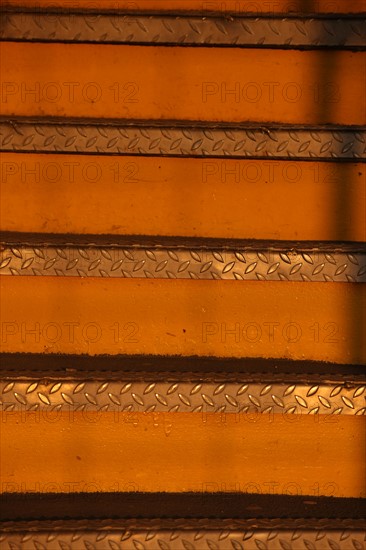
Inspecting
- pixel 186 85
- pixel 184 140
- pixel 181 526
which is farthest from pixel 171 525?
pixel 186 85

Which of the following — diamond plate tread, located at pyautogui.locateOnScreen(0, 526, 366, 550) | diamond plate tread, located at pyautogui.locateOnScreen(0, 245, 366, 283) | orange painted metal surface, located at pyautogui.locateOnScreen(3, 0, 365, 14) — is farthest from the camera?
orange painted metal surface, located at pyautogui.locateOnScreen(3, 0, 365, 14)

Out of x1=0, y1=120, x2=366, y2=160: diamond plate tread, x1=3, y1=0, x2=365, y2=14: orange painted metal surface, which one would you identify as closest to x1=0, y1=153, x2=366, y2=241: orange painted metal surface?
x1=0, y1=120, x2=366, y2=160: diamond plate tread

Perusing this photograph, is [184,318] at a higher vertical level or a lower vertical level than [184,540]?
higher

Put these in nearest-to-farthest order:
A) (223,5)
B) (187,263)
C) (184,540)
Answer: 1. (184,540)
2. (187,263)
3. (223,5)

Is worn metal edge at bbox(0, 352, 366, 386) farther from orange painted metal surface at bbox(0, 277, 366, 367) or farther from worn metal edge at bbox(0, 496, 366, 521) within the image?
worn metal edge at bbox(0, 496, 366, 521)

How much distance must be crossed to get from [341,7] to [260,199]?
0.64 m

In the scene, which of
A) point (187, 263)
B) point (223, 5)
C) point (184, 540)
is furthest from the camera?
point (223, 5)

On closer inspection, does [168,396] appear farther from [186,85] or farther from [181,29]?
[181,29]

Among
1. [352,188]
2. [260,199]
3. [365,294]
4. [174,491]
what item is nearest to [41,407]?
[174,491]

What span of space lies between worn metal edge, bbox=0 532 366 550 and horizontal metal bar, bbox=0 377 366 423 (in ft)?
1.03

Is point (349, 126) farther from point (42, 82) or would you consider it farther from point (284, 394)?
point (42, 82)

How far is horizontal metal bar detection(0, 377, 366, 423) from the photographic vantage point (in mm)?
1506

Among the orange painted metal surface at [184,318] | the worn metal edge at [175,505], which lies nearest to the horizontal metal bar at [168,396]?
the orange painted metal surface at [184,318]

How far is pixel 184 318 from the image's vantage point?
5.37ft
